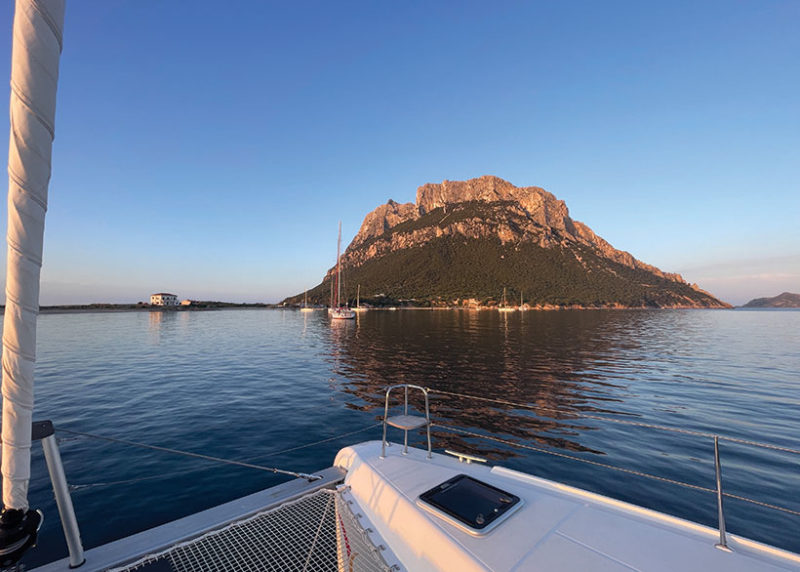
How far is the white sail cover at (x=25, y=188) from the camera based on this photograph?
2.20m

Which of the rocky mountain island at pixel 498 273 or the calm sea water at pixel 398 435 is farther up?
the rocky mountain island at pixel 498 273

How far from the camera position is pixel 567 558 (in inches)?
132

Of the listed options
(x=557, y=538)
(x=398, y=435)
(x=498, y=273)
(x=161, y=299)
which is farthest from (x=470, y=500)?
(x=161, y=299)

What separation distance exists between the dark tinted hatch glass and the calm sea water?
4717 millimetres

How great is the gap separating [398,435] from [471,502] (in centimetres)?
932

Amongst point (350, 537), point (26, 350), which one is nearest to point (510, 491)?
point (350, 537)

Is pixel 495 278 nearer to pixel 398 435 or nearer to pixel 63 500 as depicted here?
pixel 398 435

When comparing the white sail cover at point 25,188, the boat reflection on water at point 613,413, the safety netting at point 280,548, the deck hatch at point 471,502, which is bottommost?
the boat reflection on water at point 613,413

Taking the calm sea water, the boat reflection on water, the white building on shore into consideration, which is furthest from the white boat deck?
the white building on shore

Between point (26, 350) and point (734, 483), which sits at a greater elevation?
point (26, 350)

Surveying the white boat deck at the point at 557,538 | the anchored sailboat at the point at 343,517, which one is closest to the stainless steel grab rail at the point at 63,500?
the anchored sailboat at the point at 343,517

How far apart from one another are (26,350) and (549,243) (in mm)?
199606

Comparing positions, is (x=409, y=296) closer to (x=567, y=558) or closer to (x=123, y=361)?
(x=123, y=361)

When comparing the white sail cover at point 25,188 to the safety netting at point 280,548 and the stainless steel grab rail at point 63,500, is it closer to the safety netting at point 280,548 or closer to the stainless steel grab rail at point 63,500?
the stainless steel grab rail at point 63,500
